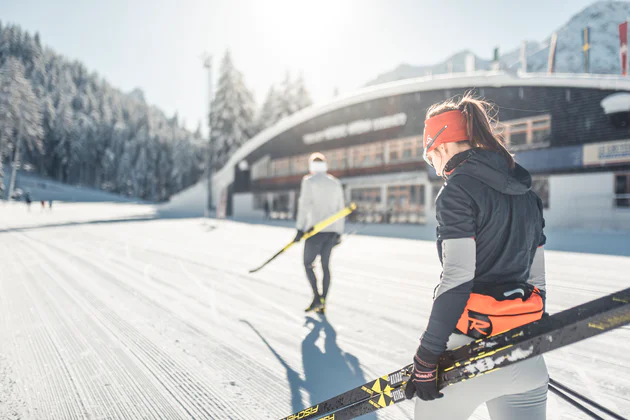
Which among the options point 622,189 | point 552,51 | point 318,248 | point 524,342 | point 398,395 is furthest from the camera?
point 552,51

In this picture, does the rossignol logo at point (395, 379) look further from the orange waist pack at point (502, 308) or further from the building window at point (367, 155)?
the building window at point (367, 155)

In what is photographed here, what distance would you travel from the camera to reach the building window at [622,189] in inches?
601

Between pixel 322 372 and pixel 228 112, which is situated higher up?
pixel 228 112

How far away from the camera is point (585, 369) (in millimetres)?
2879

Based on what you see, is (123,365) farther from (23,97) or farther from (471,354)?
(23,97)

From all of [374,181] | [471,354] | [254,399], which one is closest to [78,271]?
[254,399]

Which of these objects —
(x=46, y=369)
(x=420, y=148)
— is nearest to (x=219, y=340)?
(x=46, y=369)

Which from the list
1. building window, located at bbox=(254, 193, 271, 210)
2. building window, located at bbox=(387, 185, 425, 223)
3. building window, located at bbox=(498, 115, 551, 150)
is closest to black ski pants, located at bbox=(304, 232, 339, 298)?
building window, located at bbox=(498, 115, 551, 150)

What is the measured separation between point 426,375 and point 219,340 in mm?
2850

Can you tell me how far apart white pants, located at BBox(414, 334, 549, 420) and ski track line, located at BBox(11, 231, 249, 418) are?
157 centimetres

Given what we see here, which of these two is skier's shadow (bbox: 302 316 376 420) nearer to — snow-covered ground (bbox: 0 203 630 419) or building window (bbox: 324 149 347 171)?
snow-covered ground (bbox: 0 203 630 419)

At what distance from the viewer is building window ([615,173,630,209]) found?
50.1ft

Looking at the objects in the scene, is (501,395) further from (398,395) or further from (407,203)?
(407,203)

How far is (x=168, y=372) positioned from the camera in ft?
9.93
